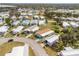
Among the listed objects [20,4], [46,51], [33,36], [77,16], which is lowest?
[46,51]

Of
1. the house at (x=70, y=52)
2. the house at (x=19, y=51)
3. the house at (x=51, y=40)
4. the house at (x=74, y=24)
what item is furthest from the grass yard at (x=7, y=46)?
the house at (x=74, y=24)

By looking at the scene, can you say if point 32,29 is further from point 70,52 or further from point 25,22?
point 70,52

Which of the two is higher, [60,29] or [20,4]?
[20,4]

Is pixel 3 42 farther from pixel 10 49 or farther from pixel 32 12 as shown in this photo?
pixel 32 12

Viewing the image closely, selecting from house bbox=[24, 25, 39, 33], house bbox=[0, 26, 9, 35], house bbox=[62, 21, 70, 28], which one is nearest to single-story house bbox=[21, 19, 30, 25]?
house bbox=[24, 25, 39, 33]

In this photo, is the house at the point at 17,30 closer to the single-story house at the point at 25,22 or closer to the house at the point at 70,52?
the single-story house at the point at 25,22

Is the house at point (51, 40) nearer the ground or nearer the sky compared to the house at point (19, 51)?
nearer the sky

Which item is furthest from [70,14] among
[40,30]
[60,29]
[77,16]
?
[40,30]

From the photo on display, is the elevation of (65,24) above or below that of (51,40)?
above

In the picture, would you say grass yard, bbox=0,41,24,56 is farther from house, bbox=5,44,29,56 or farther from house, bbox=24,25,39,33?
house, bbox=24,25,39,33

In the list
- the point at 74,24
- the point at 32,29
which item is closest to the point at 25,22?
Result: the point at 32,29

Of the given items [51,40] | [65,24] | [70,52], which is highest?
[65,24]
